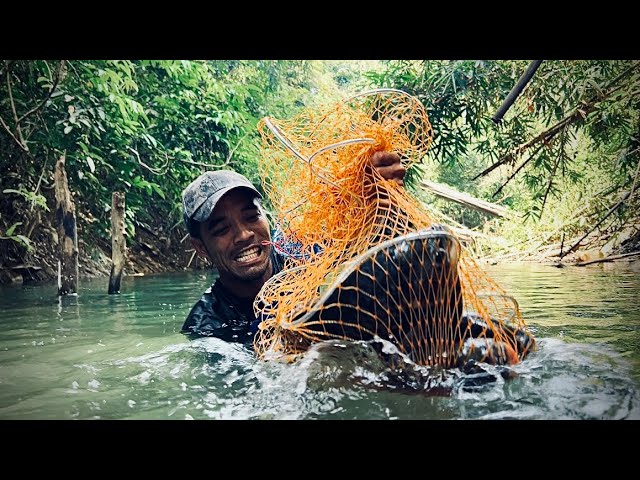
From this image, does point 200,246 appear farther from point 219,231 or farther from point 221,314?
point 221,314

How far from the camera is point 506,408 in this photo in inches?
57.5

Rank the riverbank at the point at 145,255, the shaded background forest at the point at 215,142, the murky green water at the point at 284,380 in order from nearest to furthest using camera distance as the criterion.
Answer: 1. the murky green water at the point at 284,380
2. the shaded background forest at the point at 215,142
3. the riverbank at the point at 145,255

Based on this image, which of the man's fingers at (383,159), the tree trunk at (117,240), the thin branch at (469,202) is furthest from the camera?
the thin branch at (469,202)

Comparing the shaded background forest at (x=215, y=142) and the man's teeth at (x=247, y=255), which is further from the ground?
the shaded background forest at (x=215, y=142)

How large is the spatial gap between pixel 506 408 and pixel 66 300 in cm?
368

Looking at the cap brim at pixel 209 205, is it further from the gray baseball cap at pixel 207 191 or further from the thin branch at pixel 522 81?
the thin branch at pixel 522 81

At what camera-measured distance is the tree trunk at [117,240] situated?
4.56 meters

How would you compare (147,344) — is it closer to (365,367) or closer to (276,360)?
(276,360)

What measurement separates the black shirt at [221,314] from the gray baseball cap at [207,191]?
362 millimetres

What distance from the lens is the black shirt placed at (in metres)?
2.49

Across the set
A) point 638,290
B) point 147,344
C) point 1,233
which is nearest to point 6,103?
point 1,233

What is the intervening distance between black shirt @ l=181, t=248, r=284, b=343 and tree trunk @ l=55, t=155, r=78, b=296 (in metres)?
2.41

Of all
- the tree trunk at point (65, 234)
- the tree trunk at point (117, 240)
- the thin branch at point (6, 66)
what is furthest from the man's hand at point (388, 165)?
the thin branch at point (6, 66)

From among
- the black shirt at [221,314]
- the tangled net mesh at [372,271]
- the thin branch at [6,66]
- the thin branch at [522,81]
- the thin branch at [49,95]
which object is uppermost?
the thin branch at [6,66]
